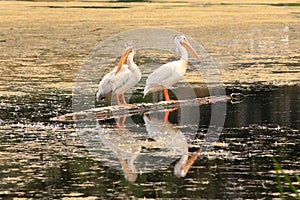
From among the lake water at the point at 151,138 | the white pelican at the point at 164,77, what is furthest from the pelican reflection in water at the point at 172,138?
the white pelican at the point at 164,77

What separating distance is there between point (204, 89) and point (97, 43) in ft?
22.9

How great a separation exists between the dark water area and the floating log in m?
0.20

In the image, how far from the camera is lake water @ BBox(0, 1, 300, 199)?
6.05 m

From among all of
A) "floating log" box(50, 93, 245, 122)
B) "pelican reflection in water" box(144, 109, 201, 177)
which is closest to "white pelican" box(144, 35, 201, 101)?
"floating log" box(50, 93, 245, 122)

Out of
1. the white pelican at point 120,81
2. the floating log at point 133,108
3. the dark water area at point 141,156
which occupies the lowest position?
the dark water area at point 141,156

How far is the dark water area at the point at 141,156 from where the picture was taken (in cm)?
593

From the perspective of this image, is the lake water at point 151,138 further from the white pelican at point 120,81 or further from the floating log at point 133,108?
the white pelican at point 120,81

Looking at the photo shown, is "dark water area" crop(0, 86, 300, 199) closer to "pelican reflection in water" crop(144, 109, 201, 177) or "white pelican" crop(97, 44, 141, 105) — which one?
"pelican reflection in water" crop(144, 109, 201, 177)

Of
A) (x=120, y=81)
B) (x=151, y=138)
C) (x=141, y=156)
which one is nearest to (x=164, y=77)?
(x=120, y=81)

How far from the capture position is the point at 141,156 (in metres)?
7.06

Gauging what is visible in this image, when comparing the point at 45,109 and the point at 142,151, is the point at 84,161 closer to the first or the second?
the point at 142,151

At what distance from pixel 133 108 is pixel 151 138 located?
4.94 feet

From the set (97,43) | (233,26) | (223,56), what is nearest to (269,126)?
Result: (223,56)

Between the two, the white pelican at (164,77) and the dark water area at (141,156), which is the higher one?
the white pelican at (164,77)
